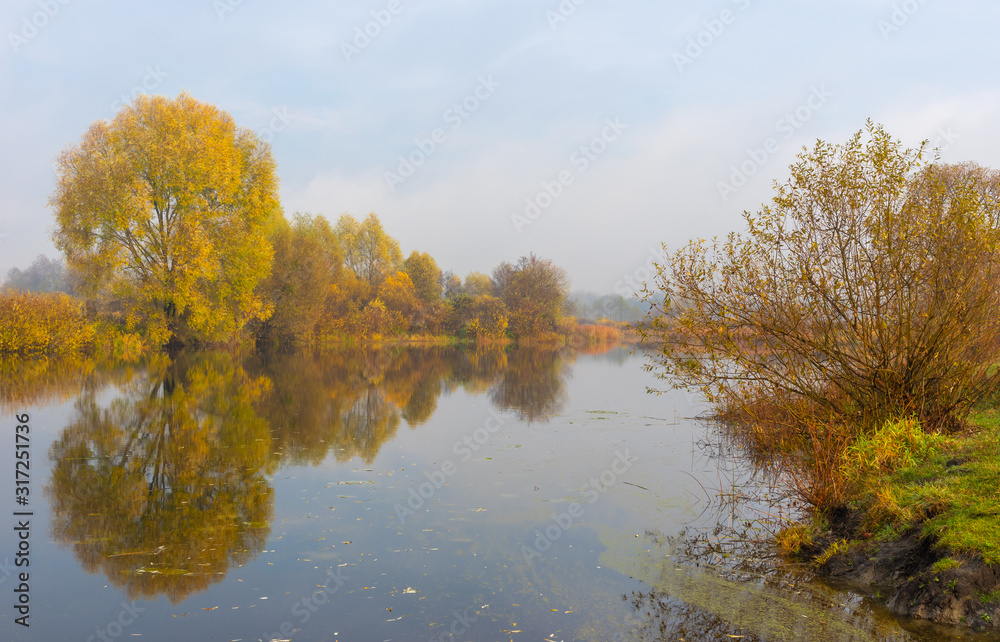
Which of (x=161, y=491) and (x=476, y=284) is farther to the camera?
(x=476, y=284)

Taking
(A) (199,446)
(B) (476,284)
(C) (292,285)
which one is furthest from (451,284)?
(A) (199,446)

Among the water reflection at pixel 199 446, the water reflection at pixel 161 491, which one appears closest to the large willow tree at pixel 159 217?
the water reflection at pixel 199 446

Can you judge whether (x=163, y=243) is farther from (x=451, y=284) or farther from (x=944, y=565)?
(x=451, y=284)

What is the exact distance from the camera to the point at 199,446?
10211 mm

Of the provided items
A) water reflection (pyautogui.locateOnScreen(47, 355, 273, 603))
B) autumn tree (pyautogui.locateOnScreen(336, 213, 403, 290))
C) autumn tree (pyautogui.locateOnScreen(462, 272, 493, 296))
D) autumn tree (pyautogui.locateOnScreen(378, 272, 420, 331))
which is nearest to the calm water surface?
water reflection (pyautogui.locateOnScreen(47, 355, 273, 603))

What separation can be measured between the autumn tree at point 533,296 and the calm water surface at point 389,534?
43931mm

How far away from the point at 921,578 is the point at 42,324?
1243 inches

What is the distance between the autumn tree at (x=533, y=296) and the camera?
189 feet

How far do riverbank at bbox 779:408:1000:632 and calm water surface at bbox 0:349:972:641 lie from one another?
302 millimetres

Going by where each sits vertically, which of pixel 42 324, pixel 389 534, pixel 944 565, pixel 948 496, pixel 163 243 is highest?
pixel 163 243

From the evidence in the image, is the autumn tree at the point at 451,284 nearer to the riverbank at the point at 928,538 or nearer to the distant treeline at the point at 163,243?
the distant treeline at the point at 163,243

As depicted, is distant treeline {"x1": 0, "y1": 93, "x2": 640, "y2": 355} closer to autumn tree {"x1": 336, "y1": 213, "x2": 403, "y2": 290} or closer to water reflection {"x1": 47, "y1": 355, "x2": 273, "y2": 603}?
water reflection {"x1": 47, "y1": 355, "x2": 273, "y2": 603}

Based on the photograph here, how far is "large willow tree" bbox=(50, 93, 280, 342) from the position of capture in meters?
27.2

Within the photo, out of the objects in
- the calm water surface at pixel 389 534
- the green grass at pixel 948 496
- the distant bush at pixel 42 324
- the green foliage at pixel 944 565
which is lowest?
the calm water surface at pixel 389 534
